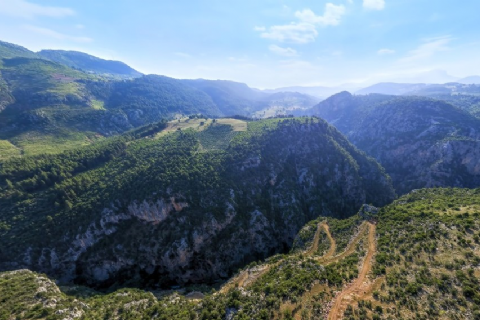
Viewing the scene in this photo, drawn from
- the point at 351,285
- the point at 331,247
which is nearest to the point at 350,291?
the point at 351,285

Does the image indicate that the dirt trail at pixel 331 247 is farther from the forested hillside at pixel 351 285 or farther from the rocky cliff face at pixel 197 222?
the rocky cliff face at pixel 197 222

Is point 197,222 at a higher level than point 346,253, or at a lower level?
lower

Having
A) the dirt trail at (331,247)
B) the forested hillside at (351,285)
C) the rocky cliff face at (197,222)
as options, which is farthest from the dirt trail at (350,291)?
the rocky cliff face at (197,222)

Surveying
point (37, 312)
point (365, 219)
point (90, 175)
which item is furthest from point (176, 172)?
point (365, 219)

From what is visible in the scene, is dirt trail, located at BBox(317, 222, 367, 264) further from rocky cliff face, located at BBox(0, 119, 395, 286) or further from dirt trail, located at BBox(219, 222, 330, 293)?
rocky cliff face, located at BBox(0, 119, 395, 286)

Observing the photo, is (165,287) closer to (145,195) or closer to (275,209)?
(145,195)

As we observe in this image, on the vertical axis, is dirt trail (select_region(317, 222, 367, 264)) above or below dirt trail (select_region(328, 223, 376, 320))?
below

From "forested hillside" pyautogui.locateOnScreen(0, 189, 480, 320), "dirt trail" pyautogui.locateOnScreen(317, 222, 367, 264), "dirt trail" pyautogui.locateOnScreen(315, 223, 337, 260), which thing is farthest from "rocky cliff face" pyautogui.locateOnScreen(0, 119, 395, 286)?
"dirt trail" pyautogui.locateOnScreen(317, 222, 367, 264)

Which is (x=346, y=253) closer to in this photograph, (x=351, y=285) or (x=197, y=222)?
(x=351, y=285)
